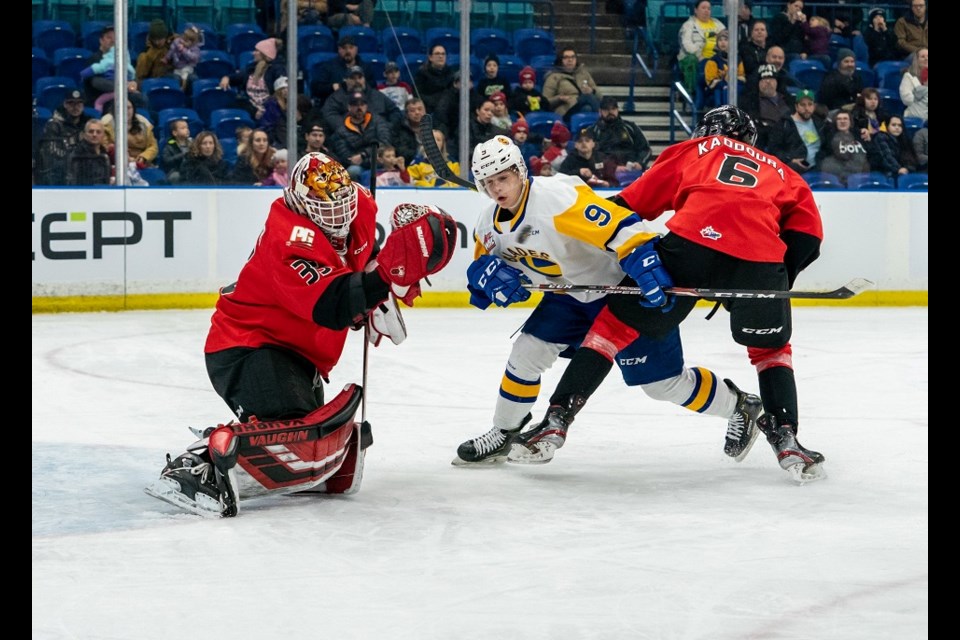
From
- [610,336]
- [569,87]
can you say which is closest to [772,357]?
[610,336]

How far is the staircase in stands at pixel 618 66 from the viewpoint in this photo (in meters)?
7.82

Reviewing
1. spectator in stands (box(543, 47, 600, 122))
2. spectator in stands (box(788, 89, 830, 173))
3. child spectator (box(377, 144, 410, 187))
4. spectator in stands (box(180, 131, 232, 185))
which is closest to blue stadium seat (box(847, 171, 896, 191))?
spectator in stands (box(788, 89, 830, 173))

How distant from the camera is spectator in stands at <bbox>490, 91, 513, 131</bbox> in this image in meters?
7.67

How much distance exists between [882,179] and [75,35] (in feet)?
14.7

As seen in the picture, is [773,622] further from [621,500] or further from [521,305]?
[521,305]

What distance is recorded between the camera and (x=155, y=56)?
7.17 meters

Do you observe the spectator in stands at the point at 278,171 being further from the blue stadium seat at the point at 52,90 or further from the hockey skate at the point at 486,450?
the hockey skate at the point at 486,450

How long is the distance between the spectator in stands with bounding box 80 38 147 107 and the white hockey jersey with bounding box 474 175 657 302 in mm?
3960

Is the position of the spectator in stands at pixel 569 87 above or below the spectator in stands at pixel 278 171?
above

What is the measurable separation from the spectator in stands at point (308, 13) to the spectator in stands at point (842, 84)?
9.51 feet

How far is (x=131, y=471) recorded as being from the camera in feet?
11.7

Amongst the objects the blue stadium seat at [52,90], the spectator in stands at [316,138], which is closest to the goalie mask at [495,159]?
the spectator in stands at [316,138]

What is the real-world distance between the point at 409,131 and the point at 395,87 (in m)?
0.25
